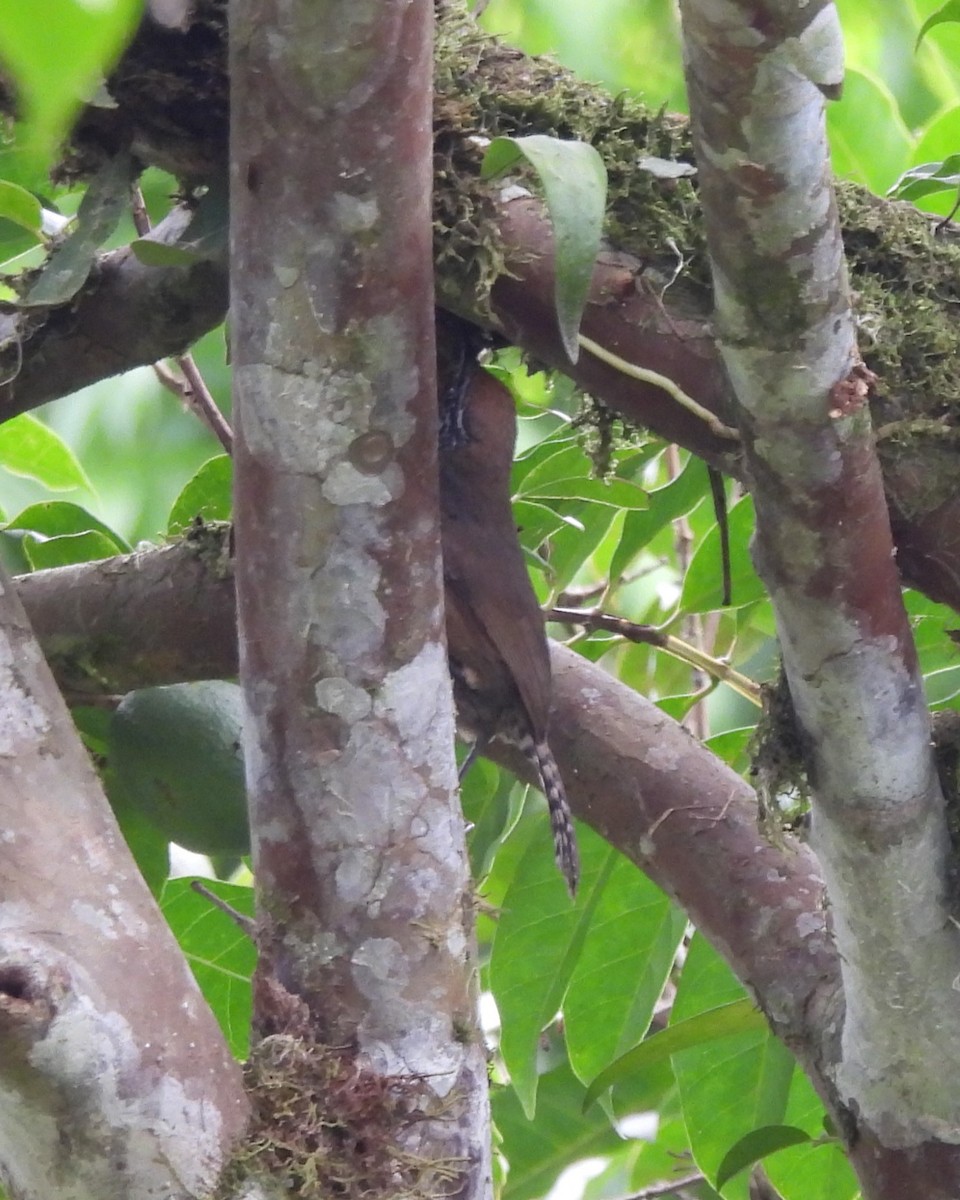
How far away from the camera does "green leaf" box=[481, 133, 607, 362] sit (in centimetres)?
80

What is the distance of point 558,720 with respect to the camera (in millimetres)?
1561

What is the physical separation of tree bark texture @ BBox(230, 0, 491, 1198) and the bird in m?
0.39

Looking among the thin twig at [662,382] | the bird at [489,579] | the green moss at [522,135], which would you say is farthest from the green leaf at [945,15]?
the bird at [489,579]

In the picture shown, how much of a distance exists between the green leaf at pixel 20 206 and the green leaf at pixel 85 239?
0.26ft

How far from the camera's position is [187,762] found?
4.59 feet

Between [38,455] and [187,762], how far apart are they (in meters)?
0.62

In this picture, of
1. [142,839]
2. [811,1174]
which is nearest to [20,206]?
[142,839]

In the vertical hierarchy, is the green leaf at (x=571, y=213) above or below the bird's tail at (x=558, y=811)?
above

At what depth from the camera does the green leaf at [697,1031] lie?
1416 millimetres

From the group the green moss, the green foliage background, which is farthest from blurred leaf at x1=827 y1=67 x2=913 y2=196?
the green moss

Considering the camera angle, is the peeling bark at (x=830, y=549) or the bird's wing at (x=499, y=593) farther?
the bird's wing at (x=499, y=593)

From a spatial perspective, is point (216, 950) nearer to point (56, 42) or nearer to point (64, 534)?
point (64, 534)

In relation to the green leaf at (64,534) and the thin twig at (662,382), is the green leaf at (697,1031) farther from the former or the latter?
the green leaf at (64,534)

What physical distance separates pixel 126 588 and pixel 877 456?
902 mm
